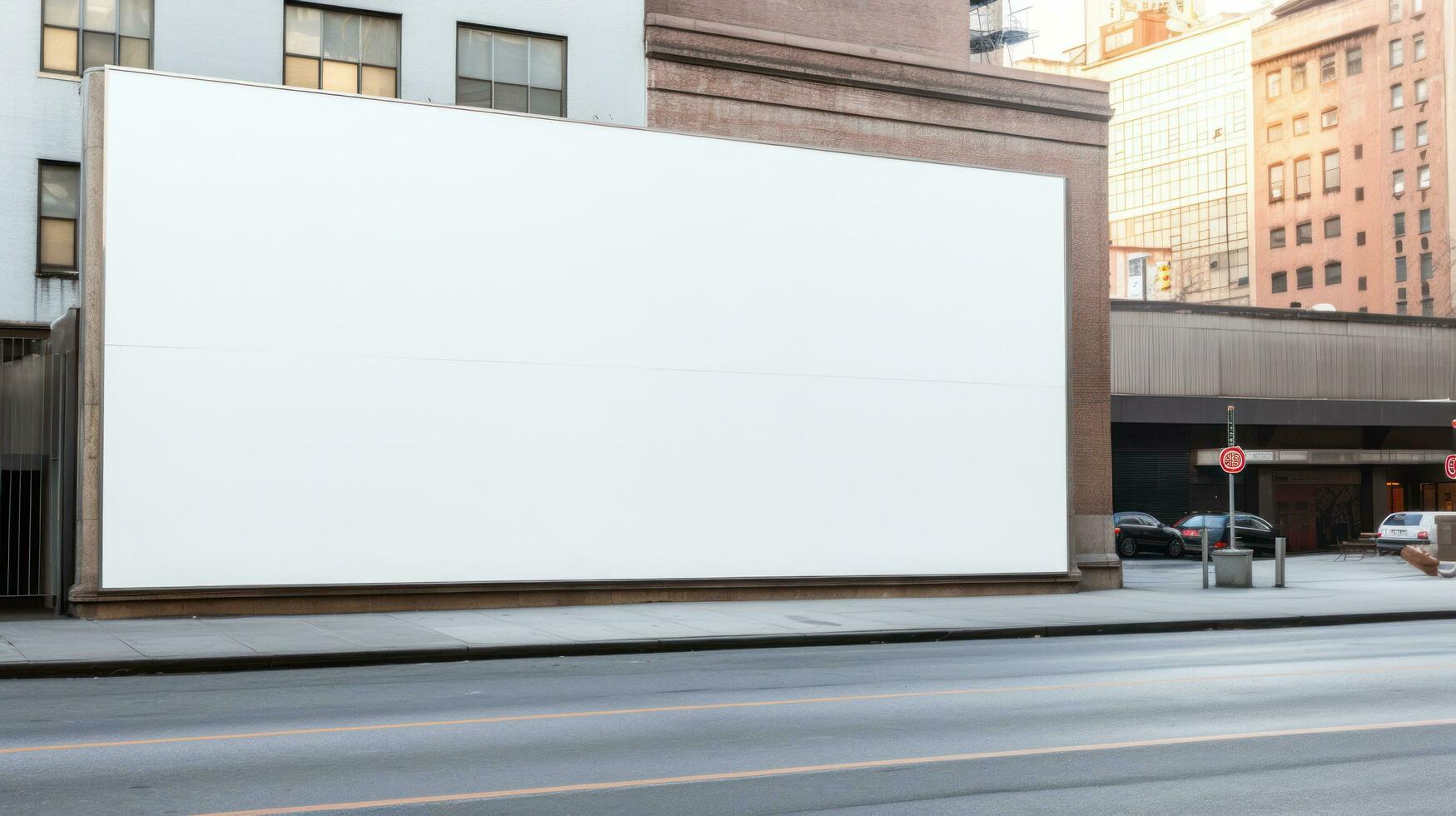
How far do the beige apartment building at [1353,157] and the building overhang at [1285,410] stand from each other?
3041 cm

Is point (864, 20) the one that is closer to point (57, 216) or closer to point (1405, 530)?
point (57, 216)

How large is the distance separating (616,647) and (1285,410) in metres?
34.9

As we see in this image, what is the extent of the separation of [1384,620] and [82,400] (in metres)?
18.5

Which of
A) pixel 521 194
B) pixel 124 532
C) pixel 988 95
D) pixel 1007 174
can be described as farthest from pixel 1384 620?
pixel 124 532

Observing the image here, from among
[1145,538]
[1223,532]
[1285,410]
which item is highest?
[1285,410]

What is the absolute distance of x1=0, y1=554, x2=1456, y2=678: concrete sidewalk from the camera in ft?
49.0

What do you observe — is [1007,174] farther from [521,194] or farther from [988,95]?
[521,194]

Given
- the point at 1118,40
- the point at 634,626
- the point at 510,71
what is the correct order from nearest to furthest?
the point at 634,626 → the point at 510,71 → the point at 1118,40

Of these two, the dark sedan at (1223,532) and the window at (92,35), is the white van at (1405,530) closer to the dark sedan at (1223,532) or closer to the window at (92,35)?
the dark sedan at (1223,532)

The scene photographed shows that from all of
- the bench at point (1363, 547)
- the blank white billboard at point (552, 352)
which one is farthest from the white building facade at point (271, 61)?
the bench at point (1363, 547)

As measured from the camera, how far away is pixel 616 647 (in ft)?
53.7

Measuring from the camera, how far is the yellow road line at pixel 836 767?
7535mm

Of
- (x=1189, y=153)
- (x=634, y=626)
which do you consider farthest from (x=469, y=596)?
(x=1189, y=153)

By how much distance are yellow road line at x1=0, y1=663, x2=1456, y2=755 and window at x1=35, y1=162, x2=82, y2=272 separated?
1530 centimetres
